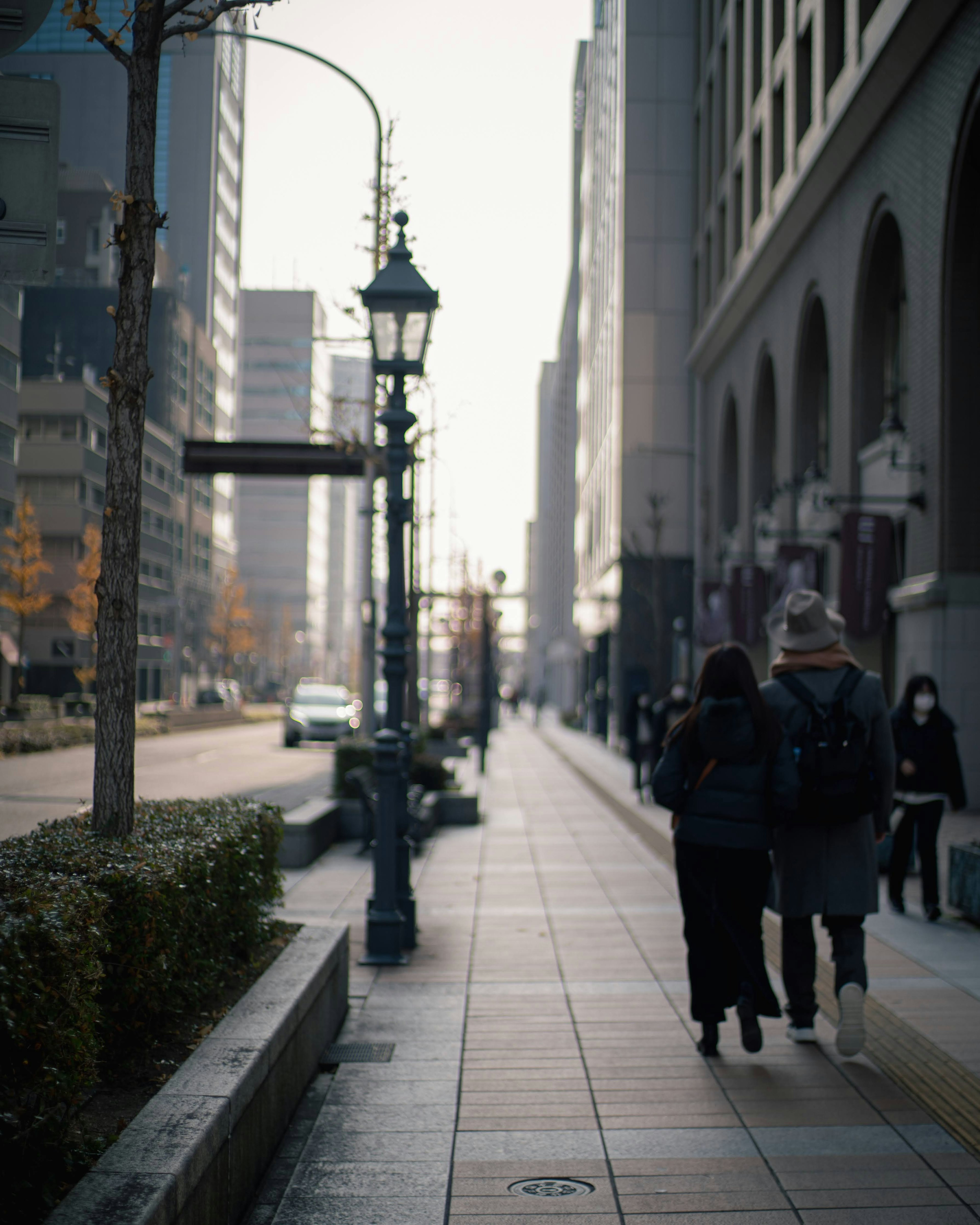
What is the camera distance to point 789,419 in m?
27.8

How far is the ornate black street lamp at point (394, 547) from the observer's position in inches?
320

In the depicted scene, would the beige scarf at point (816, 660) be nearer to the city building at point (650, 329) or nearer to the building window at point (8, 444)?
the building window at point (8, 444)

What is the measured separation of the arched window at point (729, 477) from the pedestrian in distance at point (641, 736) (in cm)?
1508

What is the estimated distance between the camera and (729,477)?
3800 centimetres

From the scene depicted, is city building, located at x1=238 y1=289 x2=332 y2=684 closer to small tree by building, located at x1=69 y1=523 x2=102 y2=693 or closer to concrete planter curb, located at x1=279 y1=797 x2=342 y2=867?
concrete planter curb, located at x1=279 y1=797 x2=342 y2=867

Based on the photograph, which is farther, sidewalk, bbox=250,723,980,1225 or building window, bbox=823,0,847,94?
building window, bbox=823,0,847,94

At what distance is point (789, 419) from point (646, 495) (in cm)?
1576

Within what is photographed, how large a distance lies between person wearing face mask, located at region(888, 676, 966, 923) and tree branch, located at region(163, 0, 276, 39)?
6701 millimetres

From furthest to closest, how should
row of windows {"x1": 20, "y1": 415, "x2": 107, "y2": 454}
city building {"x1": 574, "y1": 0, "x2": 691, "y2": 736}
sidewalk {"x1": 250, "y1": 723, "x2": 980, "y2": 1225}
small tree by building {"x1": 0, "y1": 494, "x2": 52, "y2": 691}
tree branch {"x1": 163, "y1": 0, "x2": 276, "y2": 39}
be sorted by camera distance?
city building {"x1": 574, "y1": 0, "x2": 691, "y2": 736}
small tree by building {"x1": 0, "y1": 494, "x2": 52, "y2": 691}
row of windows {"x1": 20, "y1": 415, "x2": 107, "y2": 454}
tree branch {"x1": 163, "y1": 0, "x2": 276, "y2": 39}
sidewalk {"x1": 250, "y1": 723, "x2": 980, "y2": 1225}

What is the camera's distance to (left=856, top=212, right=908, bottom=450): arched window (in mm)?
22328

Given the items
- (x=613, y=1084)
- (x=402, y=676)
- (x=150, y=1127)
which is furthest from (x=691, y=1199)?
(x=402, y=676)

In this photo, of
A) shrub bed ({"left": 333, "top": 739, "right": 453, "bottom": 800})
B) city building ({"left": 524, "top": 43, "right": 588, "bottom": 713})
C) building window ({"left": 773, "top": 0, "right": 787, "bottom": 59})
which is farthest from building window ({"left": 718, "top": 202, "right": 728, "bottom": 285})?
city building ({"left": 524, "top": 43, "right": 588, "bottom": 713})

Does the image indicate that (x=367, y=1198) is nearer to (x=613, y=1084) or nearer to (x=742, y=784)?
(x=613, y=1084)

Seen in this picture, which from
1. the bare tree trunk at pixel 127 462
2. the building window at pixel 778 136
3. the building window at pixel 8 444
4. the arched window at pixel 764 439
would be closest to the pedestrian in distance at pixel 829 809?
the bare tree trunk at pixel 127 462
